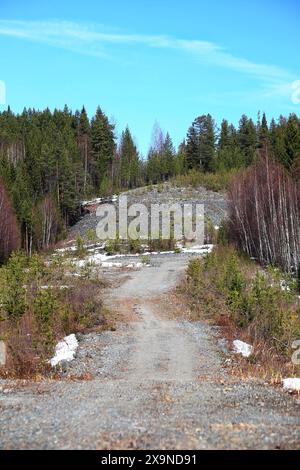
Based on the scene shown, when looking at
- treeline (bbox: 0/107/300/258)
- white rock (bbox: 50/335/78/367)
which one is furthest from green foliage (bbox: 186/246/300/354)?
treeline (bbox: 0/107/300/258)

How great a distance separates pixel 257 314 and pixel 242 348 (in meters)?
1.64

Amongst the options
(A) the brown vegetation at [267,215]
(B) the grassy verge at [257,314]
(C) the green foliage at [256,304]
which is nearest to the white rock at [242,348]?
(B) the grassy verge at [257,314]

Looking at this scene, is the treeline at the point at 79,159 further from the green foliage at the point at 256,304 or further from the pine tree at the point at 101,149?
the green foliage at the point at 256,304

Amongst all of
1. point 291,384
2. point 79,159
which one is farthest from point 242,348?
point 79,159

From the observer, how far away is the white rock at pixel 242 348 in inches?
485

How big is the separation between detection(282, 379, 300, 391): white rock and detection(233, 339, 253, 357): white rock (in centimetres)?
304

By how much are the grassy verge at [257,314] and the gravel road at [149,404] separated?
941mm

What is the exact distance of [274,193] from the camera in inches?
1208

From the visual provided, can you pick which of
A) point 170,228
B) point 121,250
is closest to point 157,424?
point 121,250

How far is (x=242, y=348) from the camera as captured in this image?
12.7m

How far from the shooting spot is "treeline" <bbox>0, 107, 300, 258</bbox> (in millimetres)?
→ 48781

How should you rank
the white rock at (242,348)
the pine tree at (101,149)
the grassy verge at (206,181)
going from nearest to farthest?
the white rock at (242,348) < the grassy verge at (206,181) < the pine tree at (101,149)

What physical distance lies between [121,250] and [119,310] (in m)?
23.6
